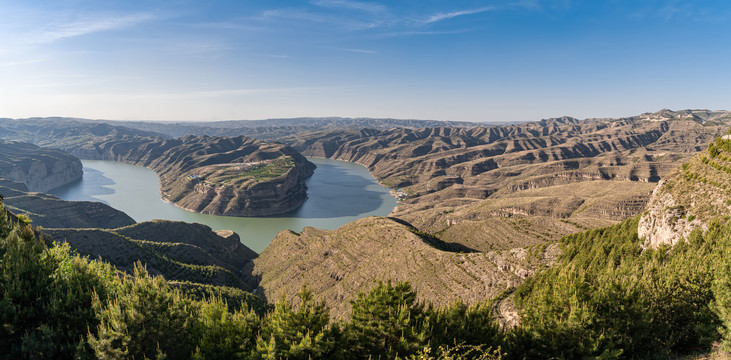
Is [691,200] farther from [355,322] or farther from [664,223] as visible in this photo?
[355,322]

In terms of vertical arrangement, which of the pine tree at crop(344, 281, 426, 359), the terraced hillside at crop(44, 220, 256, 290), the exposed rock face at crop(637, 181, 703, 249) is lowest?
the terraced hillside at crop(44, 220, 256, 290)

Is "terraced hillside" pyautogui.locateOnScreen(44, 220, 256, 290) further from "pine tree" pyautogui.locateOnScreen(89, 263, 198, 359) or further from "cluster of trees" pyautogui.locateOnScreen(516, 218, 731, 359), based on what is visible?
"cluster of trees" pyautogui.locateOnScreen(516, 218, 731, 359)

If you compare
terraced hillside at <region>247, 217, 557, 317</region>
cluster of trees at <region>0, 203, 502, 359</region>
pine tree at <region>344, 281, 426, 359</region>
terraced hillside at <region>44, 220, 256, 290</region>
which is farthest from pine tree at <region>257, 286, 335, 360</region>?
terraced hillside at <region>44, 220, 256, 290</region>

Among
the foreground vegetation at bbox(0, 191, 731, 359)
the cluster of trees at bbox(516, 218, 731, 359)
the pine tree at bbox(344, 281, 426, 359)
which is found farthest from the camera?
the pine tree at bbox(344, 281, 426, 359)

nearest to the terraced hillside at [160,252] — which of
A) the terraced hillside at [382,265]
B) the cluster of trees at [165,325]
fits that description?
the terraced hillside at [382,265]

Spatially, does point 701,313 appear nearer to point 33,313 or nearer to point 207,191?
point 33,313

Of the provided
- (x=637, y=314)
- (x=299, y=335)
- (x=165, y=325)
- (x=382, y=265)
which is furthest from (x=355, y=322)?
(x=382, y=265)
